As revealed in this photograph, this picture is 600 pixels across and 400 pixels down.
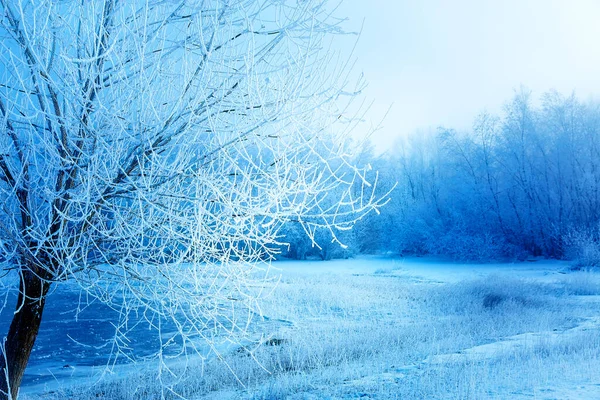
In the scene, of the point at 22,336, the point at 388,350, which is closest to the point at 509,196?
the point at 388,350

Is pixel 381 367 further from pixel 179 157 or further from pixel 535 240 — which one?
pixel 535 240

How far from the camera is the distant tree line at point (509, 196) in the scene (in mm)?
23797

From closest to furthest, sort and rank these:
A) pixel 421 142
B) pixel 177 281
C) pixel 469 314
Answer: pixel 177 281 < pixel 469 314 < pixel 421 142

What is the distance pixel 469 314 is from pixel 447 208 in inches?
751

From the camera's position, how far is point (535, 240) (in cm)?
2478

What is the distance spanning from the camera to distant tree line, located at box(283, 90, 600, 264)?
2380 cm

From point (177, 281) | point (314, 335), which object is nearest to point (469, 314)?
point (314, 335)

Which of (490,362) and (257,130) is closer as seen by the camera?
(257,130)

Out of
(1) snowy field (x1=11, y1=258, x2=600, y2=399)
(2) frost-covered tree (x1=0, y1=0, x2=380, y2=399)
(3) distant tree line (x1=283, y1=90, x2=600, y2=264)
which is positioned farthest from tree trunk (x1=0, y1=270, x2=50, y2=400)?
(3) distant tree line (x1=283, y1=90, x2=600, y2=264)

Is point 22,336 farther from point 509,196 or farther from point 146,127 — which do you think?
point 509,196

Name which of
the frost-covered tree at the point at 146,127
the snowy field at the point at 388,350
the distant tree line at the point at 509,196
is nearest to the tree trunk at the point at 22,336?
the frost-covered tree at the point at 146,127

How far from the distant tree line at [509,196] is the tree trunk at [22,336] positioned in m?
18.7

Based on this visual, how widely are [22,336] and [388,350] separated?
5.09m

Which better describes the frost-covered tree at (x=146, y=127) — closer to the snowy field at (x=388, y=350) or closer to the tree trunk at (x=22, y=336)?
the tree trunk at (x=22, y=336)
